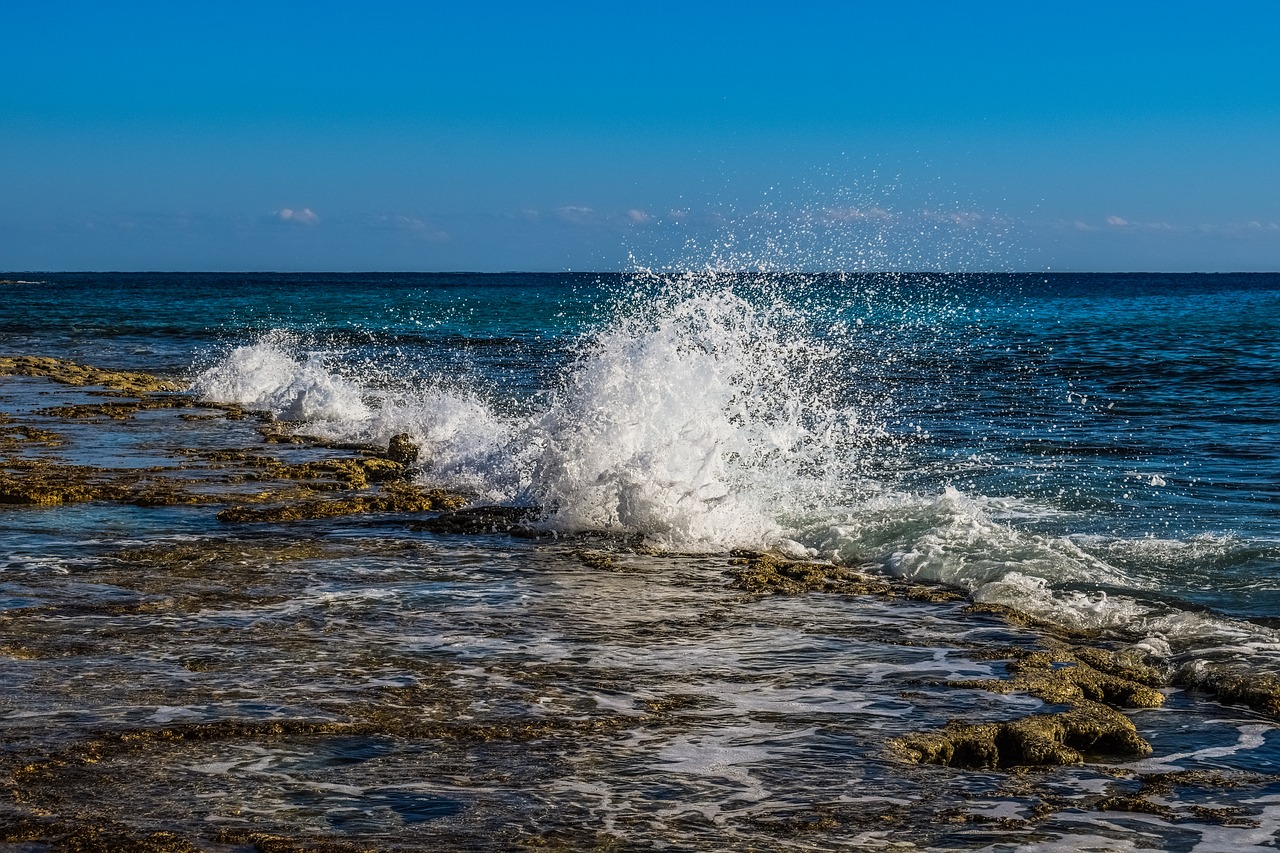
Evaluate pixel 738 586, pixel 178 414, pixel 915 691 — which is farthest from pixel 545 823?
pixel 178 414

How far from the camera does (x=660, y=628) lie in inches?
265

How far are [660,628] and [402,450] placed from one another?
7.48 metres

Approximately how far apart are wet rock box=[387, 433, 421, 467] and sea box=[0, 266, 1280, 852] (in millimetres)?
158

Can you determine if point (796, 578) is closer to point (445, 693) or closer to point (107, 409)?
point (445, 693)

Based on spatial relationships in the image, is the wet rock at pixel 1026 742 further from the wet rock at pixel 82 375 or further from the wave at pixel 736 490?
the wet rock at pixel 82 375

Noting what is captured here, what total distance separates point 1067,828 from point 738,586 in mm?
3678

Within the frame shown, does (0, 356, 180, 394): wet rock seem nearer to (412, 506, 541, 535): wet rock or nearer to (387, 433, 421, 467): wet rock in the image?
(387, 433, 421, 467): wet rock

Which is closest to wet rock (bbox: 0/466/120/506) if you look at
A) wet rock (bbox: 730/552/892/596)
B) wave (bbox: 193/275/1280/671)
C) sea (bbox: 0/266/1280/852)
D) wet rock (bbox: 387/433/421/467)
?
sea (bbox: 0/266/1280/852)

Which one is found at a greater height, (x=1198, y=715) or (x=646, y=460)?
(x=646, y=460)

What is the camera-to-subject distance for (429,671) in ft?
19.2

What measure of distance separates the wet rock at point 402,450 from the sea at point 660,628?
16 centimetres

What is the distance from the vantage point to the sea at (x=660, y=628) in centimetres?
430

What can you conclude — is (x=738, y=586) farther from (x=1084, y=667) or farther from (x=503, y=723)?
(x=503, y=723)

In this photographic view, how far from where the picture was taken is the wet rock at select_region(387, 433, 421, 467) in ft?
43.8
